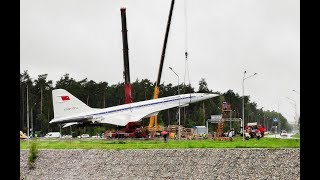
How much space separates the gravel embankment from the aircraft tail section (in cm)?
1964

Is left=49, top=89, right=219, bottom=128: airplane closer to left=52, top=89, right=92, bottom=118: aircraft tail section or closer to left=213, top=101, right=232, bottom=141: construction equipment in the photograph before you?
left=52, top=89, right=92, bottom=118: aircraft tail section

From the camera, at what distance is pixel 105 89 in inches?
3831

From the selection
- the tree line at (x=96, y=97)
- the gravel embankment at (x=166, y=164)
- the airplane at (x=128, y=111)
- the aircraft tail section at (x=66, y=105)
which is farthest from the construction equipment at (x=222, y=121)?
the tree line at (x=96, y=97)

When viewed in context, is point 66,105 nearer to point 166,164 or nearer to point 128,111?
point 128,111

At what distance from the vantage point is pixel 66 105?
57719mm

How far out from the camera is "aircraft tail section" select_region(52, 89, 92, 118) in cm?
5744

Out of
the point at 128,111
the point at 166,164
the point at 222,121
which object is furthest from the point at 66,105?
the point at 166,164

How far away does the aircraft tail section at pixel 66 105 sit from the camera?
5744 centimetres

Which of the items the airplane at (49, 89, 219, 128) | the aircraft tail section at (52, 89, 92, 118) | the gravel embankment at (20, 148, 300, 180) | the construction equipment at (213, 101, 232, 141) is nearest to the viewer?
the gravel embankment at (20, 148, 300, 180)

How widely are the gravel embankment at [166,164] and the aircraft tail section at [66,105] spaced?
64.4ft

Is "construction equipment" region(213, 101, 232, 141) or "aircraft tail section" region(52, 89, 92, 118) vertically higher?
"aircraft tail section" region(52, 89, 92, 118)

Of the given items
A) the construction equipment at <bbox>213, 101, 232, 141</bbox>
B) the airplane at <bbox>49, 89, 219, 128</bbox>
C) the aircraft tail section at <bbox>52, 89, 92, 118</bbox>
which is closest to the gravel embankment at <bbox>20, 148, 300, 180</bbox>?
the construction equipment at <bbox>213, 101, 232, 141</bbox>

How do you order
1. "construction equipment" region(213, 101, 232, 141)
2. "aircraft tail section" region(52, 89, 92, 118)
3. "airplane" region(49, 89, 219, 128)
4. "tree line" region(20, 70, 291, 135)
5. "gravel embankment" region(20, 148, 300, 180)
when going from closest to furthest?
"gravel embankment" region(20, 148, 300, 180), "construction equipment" region(213, 101, 232, 141), "airplane" region(49, 89, 219, 128), "aircraft tail section" region(52, 89, 92, 118), "tree line" region(20, 70, 291, 135)
